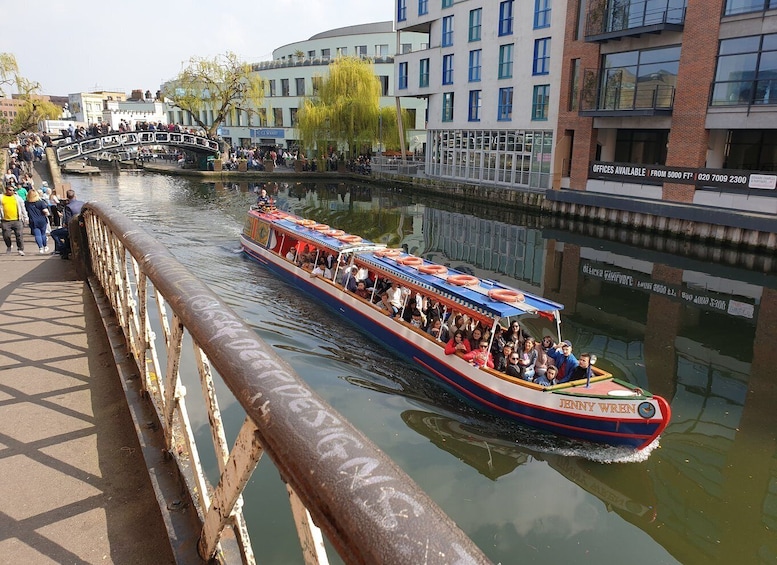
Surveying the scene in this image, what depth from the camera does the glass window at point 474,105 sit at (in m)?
40.6

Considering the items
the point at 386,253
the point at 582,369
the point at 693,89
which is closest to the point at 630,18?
the point at 693,89

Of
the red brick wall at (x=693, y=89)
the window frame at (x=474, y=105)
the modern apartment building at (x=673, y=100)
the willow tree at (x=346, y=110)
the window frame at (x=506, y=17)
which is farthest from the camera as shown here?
the willow tree at (x=346, y=110)

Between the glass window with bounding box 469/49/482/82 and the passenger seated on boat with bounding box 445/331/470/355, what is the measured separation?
3242cm

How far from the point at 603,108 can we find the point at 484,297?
75.0ft

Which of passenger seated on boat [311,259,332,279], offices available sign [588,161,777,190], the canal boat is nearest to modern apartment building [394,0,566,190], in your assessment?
offices available sign [588,161,777,190]

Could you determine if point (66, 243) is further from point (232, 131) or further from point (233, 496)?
point (232, 131)

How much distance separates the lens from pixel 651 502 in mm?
8852

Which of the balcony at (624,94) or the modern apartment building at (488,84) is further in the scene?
the modern apartment building at (488,84)

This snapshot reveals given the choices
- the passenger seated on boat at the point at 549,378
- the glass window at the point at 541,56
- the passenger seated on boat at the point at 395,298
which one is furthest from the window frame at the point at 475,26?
the passenger seated on boat at the point at 549,378

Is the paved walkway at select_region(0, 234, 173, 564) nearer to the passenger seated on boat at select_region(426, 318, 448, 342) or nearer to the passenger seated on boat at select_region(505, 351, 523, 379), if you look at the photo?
the passenger seated on boat at select_region(505, 351, 523, 379)

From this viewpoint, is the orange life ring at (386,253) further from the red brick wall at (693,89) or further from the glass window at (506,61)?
the glass window at (506,61)

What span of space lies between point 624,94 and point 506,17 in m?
11.8

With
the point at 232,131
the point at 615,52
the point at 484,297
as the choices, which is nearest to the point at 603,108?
the point at 615,52

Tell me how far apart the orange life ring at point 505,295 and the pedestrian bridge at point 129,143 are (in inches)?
1786
